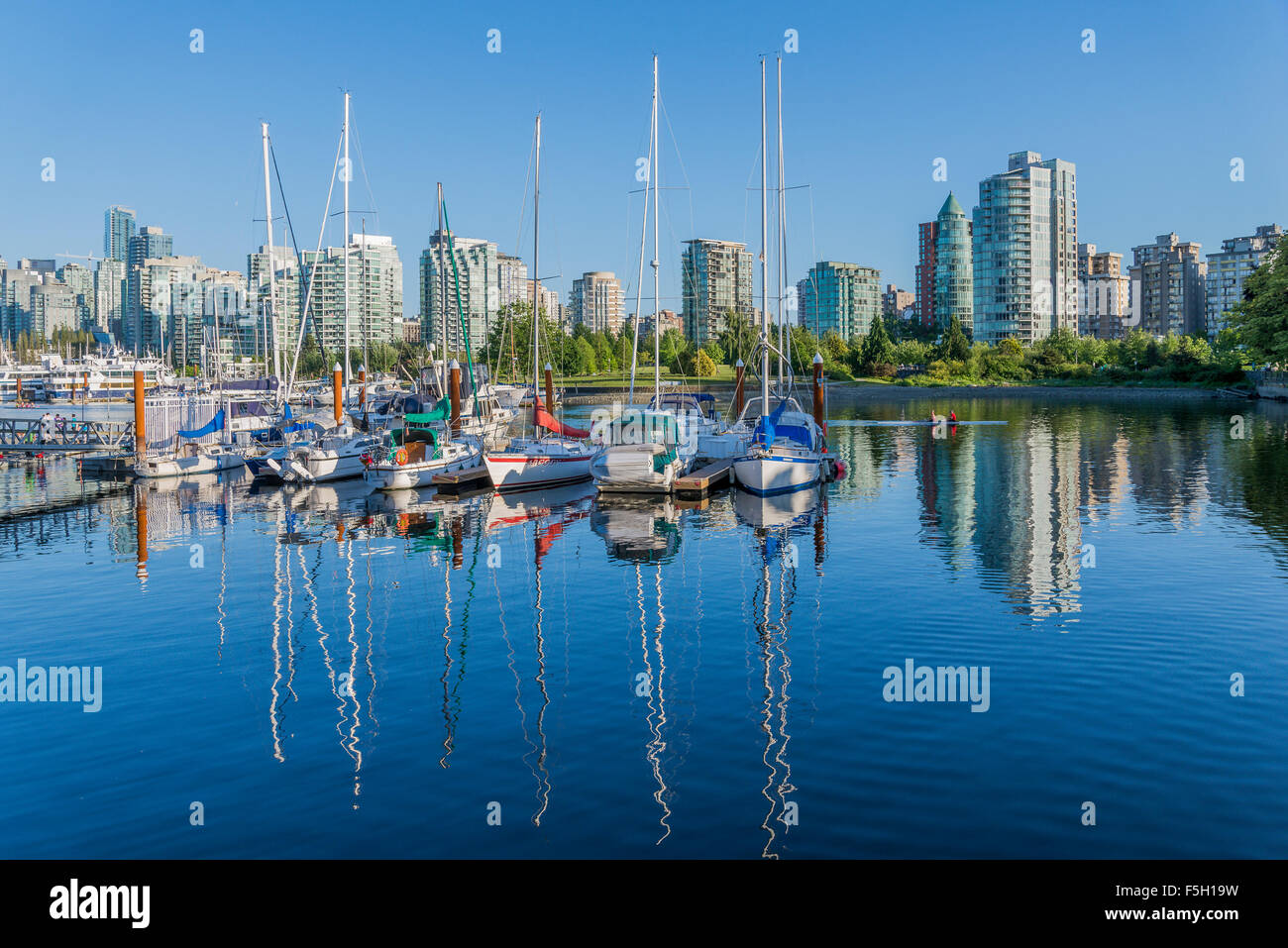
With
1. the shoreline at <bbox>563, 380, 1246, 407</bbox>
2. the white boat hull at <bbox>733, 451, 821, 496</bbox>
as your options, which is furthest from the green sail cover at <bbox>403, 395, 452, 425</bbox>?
the shoreline at <bbox>563, 380, 1246, 407</bbox>

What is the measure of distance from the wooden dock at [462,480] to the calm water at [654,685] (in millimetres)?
8208

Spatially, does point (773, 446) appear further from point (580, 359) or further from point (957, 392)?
point (580, 359)

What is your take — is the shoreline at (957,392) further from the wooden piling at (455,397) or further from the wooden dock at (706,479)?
the wooden dock at (706,479)

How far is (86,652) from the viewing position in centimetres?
1927

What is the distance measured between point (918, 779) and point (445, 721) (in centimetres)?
683

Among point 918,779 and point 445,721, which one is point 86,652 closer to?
point 445,721

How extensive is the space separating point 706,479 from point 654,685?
24624 mm

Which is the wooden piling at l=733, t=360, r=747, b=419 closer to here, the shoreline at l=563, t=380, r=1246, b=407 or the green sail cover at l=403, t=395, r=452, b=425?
the green sail cover at l=403, t=395, r=452, b=425

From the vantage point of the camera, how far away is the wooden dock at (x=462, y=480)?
43.7m

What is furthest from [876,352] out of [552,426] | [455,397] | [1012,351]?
[552,426]

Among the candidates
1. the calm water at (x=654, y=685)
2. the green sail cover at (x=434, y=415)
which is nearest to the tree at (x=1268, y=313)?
the calm water at (x=654, y=685)

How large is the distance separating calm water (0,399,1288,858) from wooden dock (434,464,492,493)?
26.9ft

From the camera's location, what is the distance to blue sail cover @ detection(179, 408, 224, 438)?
51906mm
